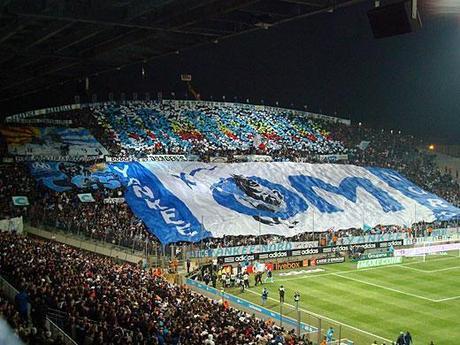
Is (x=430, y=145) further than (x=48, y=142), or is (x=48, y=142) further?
(x=430, y=145)

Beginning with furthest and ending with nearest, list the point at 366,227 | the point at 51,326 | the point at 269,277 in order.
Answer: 1. the point at 366,227
2. the point at 269,277
3. the point at 51,326

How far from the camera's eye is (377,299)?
33.8 m

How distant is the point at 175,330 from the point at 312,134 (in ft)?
190

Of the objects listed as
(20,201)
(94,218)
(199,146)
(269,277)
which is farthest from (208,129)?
(20,201)

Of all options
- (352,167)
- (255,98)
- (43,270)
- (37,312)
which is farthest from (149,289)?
(255,98)

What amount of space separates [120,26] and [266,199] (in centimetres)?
3751

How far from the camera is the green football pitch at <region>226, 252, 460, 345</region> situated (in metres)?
27.2

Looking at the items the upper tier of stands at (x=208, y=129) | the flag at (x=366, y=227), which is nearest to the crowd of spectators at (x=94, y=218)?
the upper tier of stands at (x=208, y=129)

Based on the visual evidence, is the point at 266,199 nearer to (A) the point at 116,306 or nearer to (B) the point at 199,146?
(B) the point at 199,146

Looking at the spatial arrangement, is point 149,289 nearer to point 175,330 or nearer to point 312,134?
point 175,330

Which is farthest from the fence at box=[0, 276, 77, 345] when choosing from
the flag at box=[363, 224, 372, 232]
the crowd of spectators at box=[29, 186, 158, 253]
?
the flag at box=[363, 224, 372, 232]

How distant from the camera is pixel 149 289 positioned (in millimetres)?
22656

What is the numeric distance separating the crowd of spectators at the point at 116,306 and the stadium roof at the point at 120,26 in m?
6.85

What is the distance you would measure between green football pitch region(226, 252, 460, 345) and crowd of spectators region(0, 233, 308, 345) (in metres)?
4.56
